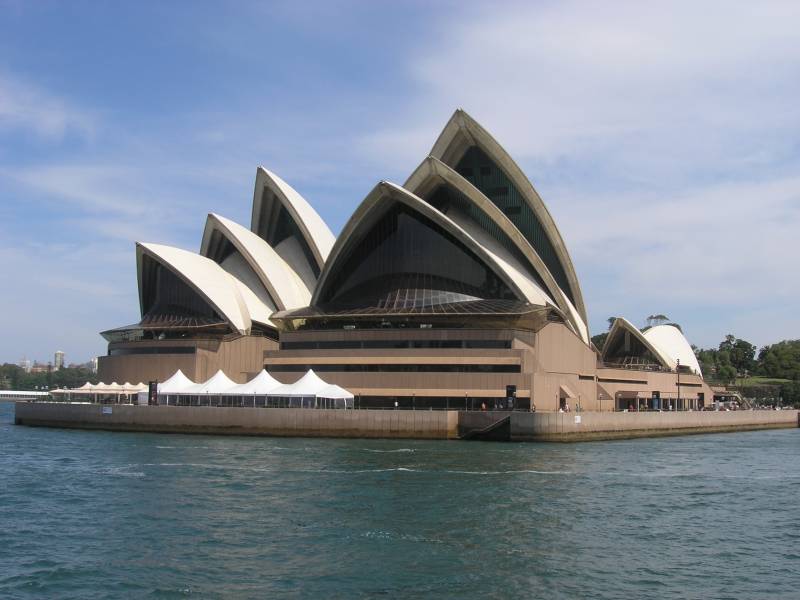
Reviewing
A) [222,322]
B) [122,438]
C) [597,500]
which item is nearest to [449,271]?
[222,322]

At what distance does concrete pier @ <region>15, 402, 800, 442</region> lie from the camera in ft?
166

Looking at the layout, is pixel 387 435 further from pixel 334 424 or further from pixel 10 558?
pixel 10 558

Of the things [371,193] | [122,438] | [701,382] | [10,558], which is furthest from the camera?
[701,382]

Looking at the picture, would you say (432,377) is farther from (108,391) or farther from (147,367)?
(108,391)

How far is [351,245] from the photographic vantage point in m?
65.9

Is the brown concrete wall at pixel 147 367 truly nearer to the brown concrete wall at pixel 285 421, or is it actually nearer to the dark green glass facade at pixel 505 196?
the brown concrete wall at pixel 285 421

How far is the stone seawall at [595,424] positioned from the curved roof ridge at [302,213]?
25.8 m

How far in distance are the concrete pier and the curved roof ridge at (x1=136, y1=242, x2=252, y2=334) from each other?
42.7 ft

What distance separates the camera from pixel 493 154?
67.4m

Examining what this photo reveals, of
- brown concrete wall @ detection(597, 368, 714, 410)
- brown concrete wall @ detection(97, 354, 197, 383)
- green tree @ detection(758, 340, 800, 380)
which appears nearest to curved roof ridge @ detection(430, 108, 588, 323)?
brown concrete wall @ detection(597, 368, 714, 410)

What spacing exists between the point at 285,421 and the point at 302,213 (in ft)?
84.6

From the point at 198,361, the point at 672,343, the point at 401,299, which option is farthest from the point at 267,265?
the point at 672,343

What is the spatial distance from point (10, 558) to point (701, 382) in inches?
3407

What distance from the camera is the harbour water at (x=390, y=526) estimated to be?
60.0 feet
